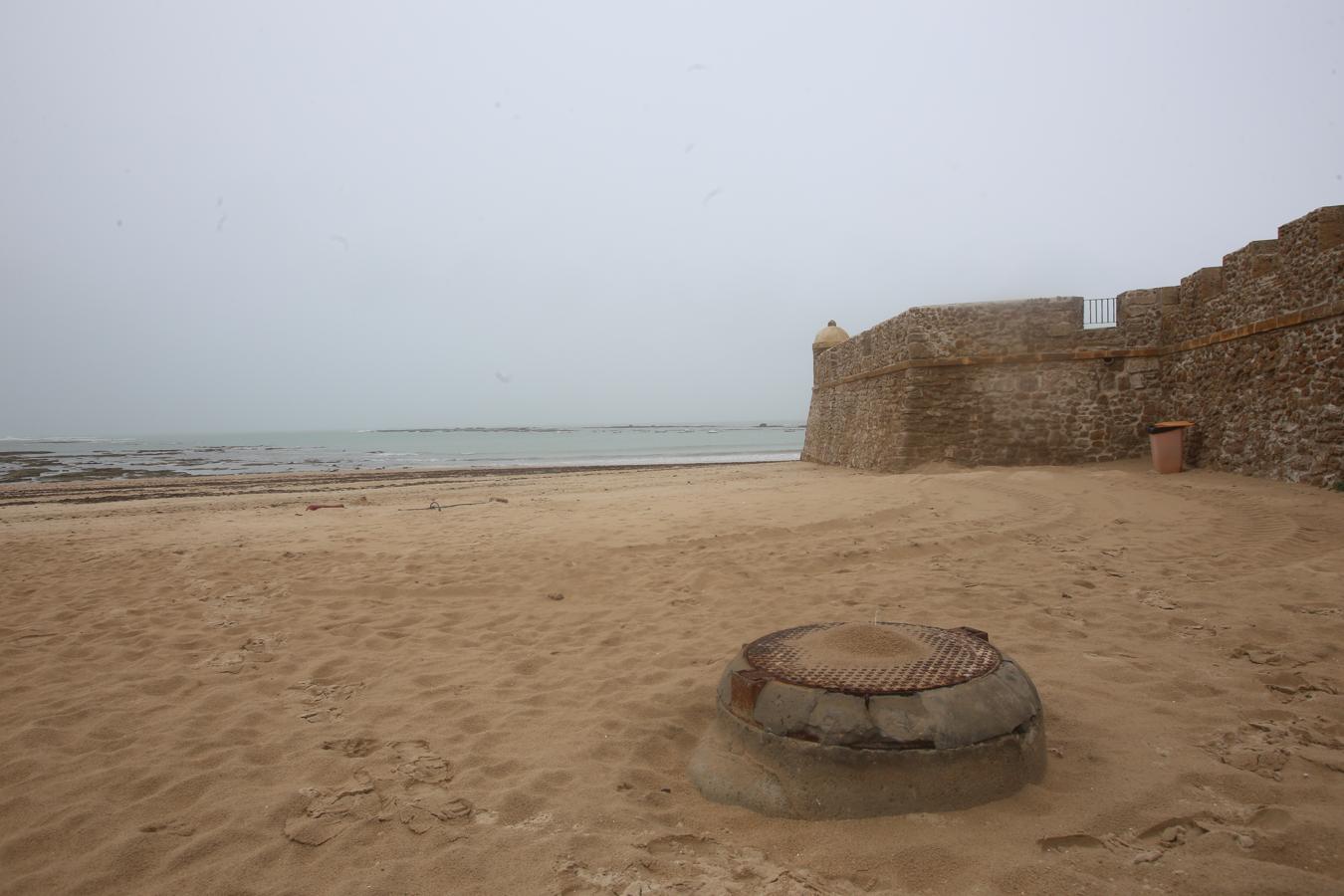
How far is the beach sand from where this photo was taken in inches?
96.0

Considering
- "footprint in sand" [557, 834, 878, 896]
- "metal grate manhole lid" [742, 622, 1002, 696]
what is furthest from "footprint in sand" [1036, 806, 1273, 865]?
"footprint in sand" [557, 834, 878, 896]

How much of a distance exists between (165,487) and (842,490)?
784 inches

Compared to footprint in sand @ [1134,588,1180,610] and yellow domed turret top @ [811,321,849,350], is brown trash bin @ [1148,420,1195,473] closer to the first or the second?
footprint in sand @ [1134,588,1180,610]

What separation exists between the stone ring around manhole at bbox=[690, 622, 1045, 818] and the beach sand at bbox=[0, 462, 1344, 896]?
0.09m

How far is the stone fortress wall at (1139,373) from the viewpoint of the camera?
885 centimetres

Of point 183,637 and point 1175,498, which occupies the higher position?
point 1175,498

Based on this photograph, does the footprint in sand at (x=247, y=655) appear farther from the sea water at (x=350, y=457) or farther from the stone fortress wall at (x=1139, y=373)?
the sea water at (x=350, y=457)

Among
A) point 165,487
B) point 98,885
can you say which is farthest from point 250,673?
point 165,487

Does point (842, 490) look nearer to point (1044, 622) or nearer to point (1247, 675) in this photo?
point (1044, 622)

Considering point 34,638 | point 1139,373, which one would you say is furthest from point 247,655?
point 1139,373

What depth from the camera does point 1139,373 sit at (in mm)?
12875

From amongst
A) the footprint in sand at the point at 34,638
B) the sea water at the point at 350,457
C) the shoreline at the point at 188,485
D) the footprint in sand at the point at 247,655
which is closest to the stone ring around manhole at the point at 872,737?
the footprint in sand at the point at 247,655

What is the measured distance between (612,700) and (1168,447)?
36.5ft

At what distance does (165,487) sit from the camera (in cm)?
2005
